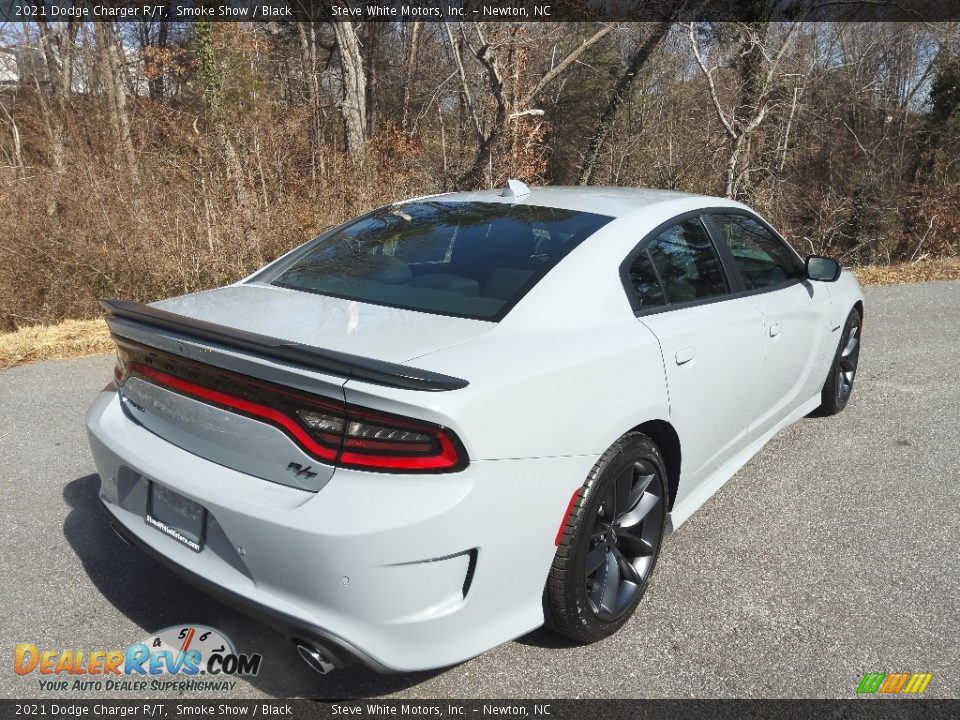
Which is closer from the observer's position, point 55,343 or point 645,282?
point 645,282

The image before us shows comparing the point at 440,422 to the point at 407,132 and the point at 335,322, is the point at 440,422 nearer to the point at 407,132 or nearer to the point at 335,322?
the point at 335,322

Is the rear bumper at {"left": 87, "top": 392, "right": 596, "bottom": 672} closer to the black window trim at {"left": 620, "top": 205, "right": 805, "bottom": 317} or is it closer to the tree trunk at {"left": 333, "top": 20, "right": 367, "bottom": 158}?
the black window trim at {"left": 620, "top": 205, "right": 805, "bottom": 317}

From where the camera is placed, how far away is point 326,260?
3150 mm

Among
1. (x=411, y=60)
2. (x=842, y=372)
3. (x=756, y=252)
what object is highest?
(x=411, y=60)

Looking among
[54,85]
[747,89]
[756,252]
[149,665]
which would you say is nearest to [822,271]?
[756,252]

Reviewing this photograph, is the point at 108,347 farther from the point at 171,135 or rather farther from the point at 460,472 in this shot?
the point at 171,135

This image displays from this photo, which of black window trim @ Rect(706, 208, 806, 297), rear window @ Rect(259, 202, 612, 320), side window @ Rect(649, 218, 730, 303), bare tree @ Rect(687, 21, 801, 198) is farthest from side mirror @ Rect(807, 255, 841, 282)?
bare tree @ Rect(687, 21, 801, 198)

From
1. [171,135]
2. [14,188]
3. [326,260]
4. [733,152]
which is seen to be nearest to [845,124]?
[733,152]

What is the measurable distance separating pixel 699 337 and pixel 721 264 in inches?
24.7

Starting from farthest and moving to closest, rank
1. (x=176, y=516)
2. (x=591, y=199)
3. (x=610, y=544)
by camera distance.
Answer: (x=591, y=199) → (x=610, y=544) → (x=176, y=516)

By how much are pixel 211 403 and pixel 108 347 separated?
17.4 feet

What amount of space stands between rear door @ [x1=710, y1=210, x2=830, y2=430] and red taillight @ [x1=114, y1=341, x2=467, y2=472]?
210cm

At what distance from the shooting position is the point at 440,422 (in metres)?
1.89

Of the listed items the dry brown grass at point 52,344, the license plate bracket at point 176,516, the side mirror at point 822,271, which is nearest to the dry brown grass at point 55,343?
the dry brown grass at point 52,344
